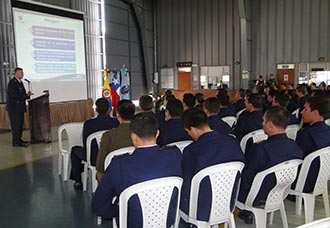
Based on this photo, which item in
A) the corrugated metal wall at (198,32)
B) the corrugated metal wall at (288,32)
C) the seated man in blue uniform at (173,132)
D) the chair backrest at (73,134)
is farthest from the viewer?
the corrugated metal wall at (198,32)

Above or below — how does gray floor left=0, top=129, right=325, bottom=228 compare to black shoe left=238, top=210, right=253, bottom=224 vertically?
below

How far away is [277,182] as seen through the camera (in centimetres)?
232

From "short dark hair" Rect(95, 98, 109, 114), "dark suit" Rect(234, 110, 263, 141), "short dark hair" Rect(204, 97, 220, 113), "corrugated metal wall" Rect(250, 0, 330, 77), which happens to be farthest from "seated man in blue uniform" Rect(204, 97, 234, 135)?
"corrugated metal wall" Rect(250, 0, 330, 77)

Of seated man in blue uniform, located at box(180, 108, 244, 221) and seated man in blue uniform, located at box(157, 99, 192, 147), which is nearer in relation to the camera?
seated man in blue uniform, located at box(180, 108, 244, 221)

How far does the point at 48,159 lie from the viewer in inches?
215

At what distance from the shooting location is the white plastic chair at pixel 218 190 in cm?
211

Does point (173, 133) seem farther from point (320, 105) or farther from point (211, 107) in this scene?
point (320, 105)

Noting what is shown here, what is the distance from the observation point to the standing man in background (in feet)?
20.7

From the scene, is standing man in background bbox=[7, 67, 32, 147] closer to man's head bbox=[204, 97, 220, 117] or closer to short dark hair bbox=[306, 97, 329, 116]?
man's head bbox=[204, 97, 220, 117]

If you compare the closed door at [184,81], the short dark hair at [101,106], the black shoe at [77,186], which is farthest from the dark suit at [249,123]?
the closed door at [184,81]

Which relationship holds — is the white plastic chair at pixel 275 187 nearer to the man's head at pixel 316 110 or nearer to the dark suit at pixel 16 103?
the man's head at pixel 316 110

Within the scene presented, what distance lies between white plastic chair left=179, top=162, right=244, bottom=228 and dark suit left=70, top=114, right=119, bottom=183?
167cm

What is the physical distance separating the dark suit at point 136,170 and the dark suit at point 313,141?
1306mm

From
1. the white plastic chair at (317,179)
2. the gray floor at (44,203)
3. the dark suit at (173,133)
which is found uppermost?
the dark suit at (173,133)
